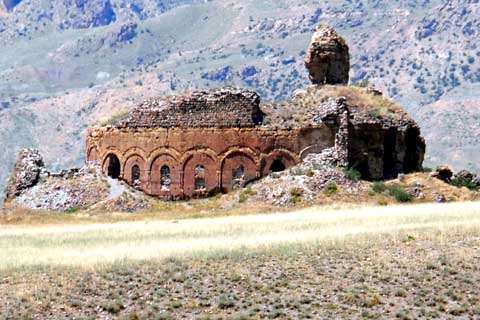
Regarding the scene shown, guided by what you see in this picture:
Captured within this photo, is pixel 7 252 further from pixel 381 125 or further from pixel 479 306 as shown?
pixel 381 125

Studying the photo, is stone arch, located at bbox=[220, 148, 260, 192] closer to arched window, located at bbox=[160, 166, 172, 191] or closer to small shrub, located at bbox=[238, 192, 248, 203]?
arched window, located at bbox=[160, 166, 172, 191]

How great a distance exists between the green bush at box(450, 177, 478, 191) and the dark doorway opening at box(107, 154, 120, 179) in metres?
14.9

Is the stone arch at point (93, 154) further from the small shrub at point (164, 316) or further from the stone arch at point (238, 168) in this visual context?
the small shrub at point (164, 316)

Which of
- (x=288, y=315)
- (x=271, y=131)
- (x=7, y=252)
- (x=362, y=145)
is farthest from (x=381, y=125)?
(x=288, y=315)

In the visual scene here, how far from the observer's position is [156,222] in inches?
1710

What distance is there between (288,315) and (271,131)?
83.4 feet

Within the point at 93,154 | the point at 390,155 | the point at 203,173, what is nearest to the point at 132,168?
the point at 93,154

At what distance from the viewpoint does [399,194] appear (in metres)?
46.9

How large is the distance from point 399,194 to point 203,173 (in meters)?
8.90

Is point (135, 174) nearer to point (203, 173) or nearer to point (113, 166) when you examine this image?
point (113, 166)

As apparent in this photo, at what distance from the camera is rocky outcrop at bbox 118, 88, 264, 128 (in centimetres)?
5041

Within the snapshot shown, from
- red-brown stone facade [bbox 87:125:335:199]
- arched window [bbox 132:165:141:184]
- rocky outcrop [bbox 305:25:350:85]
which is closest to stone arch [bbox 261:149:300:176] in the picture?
red-brown stone facade [bbox 87:125:335:199]

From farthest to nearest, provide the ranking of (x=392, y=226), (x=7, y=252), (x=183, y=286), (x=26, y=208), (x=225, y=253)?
(x=26, y=208) < (x=392, y=226) < (x=7, y=252) < (x=225, y=253) < (x=183, y=286)

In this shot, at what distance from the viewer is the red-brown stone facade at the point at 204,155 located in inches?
1973
